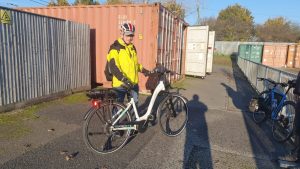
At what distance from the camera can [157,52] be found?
9.16 metres

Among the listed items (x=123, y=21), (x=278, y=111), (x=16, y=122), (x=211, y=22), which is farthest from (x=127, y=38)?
(x=211, y=22)

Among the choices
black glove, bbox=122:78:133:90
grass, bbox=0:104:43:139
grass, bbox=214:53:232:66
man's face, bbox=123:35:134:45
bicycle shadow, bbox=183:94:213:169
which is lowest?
bicycle shadow, bbox=183:94:213:169

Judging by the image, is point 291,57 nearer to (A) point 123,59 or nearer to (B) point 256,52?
(B) point 256,52

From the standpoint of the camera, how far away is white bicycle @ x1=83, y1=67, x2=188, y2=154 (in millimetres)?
3916

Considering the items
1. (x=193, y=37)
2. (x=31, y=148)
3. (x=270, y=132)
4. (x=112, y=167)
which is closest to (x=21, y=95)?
(x=31, y=148)

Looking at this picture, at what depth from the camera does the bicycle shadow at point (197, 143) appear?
13.1 feet

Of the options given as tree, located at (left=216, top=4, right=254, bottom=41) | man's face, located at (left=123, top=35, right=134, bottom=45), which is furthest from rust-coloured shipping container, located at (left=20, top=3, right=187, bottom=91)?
tree, located at (left=216, top=4, right=254, bottom=41)

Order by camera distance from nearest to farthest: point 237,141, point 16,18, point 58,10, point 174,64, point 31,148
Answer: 1. point 31,148
2. point 237,141
3. point 16,18
4. point 58,10
5. point 174,64

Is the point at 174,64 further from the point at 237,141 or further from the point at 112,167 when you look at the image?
the point at 112,167

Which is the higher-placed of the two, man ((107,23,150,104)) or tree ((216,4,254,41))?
tree ((216,4,254,41))

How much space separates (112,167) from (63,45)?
528 cm

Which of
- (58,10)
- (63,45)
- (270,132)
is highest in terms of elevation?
(58,10)

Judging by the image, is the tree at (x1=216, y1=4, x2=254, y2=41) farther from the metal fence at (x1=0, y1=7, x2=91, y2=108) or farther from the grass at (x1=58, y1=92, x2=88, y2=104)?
the grass at (x1=58, y1=92, x2=88, y2=104)

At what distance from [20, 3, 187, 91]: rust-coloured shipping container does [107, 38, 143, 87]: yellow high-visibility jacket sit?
4.53 m
